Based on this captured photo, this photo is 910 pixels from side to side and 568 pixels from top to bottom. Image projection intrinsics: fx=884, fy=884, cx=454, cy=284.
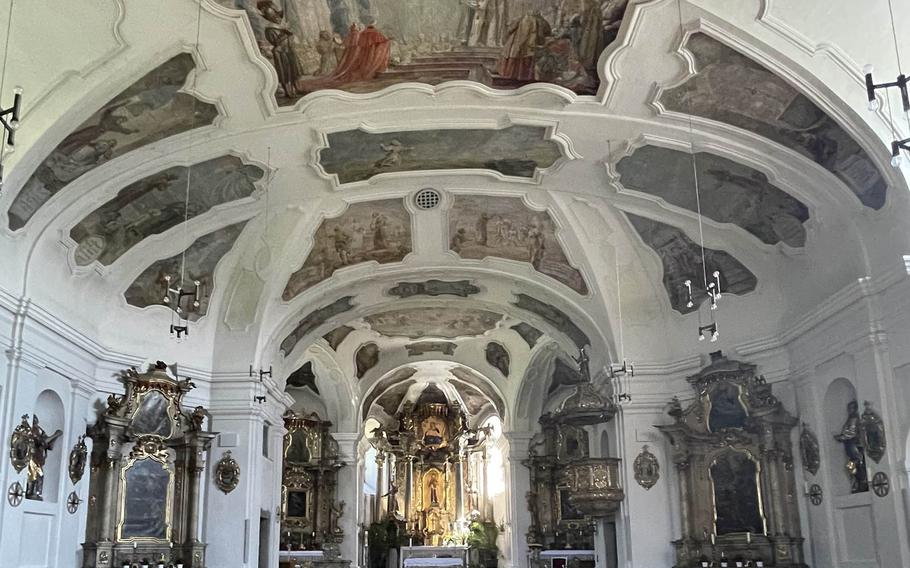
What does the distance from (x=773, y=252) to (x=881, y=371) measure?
9.68 ft

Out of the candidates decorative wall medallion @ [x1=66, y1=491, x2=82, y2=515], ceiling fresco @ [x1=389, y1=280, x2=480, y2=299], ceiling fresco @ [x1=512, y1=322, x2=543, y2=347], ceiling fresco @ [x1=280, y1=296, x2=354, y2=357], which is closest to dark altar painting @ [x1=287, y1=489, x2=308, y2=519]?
ceiling fresco @ [x1=280, y1=296, x2=354, y2=357]

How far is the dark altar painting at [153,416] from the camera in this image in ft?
45.4

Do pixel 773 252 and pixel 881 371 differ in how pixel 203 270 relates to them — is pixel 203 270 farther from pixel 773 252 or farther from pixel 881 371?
pixel 881 371

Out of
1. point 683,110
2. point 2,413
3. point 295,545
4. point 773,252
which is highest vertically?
point 683,110

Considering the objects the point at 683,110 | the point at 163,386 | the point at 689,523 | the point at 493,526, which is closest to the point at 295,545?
the point at 493,526

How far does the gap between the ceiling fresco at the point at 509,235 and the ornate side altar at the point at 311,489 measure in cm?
938

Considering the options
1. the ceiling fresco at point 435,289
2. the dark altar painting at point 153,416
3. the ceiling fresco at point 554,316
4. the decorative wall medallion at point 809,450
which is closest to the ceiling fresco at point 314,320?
the ceiling fresco at point 435,289

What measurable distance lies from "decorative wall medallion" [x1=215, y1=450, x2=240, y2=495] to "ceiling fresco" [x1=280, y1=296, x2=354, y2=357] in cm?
293

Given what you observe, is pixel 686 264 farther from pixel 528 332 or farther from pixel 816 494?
pixel 528 332

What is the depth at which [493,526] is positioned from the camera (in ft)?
89.7

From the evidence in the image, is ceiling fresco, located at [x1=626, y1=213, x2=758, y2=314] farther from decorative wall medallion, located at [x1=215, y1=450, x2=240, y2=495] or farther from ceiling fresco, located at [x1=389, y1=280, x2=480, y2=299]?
decorative wall medallion, located at [x1=215, y1=450, x2=240, y2=495]

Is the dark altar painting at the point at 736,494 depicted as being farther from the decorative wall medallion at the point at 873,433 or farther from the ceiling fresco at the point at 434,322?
the ceiling fresco at the point at 434,322

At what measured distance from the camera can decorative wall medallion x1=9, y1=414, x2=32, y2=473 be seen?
10.7 metres

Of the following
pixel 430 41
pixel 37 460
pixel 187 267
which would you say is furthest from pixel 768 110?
pixel 37 460
